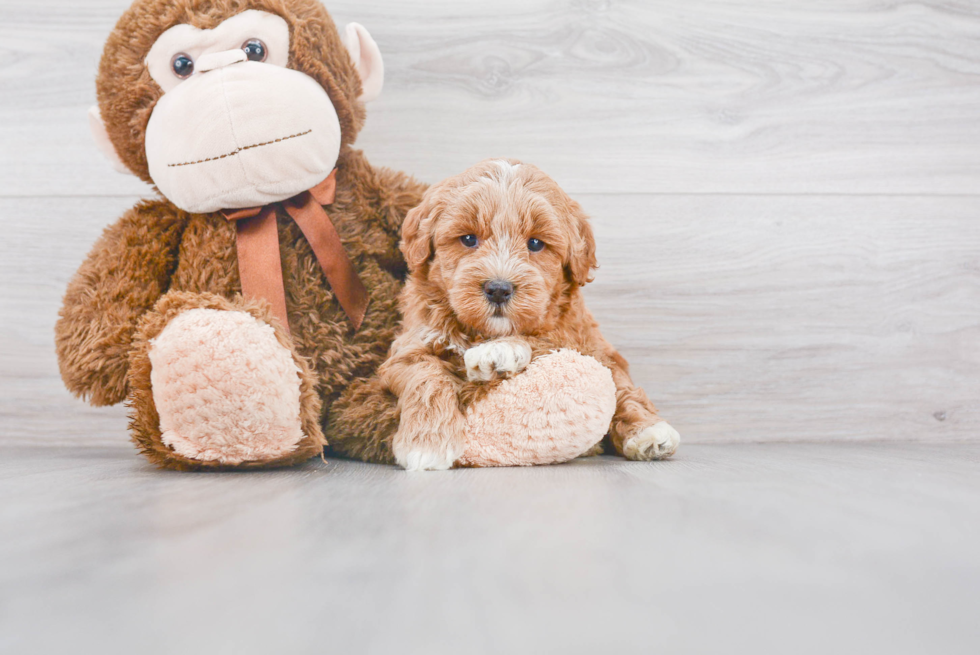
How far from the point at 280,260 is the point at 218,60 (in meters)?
0.30

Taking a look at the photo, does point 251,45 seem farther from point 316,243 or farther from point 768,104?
point 768,104

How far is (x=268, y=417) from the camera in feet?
2.68

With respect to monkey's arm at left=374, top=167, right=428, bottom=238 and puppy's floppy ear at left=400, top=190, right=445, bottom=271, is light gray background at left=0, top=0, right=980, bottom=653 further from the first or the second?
puppy's floppy ear at left=400, top=190, right=445, bottom=271

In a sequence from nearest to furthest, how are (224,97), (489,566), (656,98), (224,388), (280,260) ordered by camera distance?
(489,566)
(224,388)
(224,97)
(280,260)
(656,98)

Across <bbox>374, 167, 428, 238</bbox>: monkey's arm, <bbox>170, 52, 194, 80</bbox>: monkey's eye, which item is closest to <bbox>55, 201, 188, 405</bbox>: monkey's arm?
<bbox>170, 52, 194, 80</bbox>: monkey's eye

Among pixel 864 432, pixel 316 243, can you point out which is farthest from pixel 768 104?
pixel 316 243

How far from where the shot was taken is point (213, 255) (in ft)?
3.29

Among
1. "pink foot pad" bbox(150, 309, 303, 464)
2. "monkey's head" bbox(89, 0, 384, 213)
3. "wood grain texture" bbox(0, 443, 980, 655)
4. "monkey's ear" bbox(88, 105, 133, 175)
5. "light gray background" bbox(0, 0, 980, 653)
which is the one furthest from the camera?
"light gray background" bbox(0, 0, 980, 653)

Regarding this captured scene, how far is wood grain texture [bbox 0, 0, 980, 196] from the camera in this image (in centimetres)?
130

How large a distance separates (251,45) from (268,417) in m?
0.57

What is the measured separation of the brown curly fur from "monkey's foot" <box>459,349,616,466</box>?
0.21m

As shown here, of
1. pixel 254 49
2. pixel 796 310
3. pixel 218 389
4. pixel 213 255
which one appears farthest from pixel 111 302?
pixel 796 310

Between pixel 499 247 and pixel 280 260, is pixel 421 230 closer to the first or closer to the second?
pixel 499 247

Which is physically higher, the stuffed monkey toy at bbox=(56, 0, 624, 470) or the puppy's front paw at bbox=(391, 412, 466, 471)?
the stuffed monkey toy at bbox=(56, 0, 624, 470)
